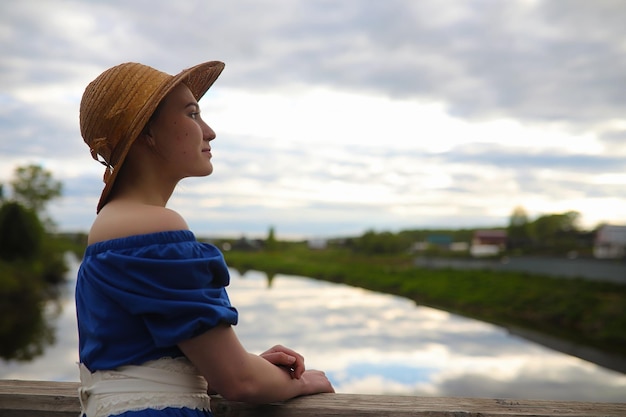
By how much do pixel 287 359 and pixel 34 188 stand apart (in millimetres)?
37267

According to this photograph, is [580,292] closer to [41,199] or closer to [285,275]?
[285,275]

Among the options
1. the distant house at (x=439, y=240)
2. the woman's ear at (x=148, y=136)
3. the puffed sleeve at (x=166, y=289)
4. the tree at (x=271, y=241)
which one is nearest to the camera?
the puffed sleeve at (x=166, y=289)

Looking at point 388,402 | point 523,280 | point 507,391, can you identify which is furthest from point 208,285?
point 523,280

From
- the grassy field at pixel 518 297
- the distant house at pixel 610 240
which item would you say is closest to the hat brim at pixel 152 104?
the grassy field at pixel 518 297

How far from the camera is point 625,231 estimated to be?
3253 centimetres

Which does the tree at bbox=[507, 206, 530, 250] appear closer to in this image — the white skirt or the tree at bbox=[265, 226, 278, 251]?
the tree at bbox=[265, 226, 278, 251]

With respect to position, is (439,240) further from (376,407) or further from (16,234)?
(376,407)

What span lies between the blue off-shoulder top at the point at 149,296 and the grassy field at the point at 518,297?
17888 mm

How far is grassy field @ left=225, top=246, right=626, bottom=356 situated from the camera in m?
17.0

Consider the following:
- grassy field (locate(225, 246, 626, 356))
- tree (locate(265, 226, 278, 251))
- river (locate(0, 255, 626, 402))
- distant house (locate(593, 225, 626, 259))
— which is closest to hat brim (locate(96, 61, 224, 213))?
river (locate(0, 255, 626, 402))

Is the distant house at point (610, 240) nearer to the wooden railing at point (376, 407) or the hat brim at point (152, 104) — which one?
the wooden railing at point (376, 407)

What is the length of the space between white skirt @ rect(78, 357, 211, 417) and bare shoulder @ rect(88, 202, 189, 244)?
0.25 meters

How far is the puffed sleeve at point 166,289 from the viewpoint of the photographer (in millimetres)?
967

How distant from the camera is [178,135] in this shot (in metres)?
1.11
